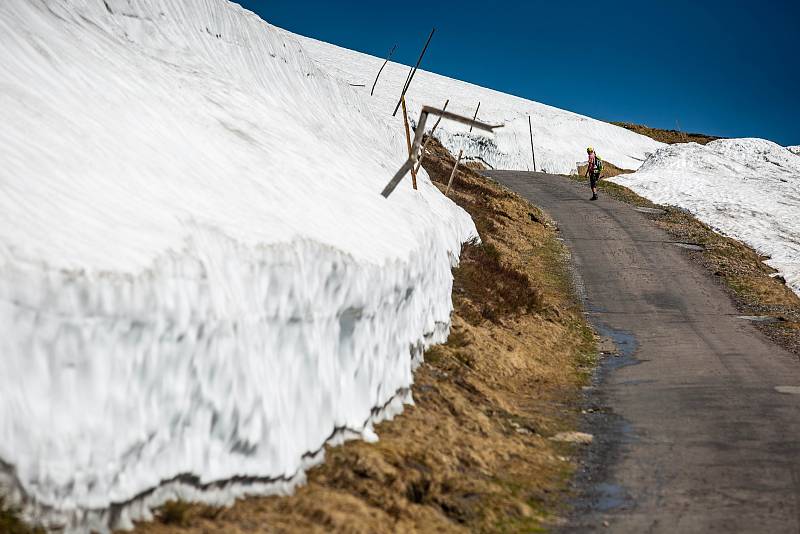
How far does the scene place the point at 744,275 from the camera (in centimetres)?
2314

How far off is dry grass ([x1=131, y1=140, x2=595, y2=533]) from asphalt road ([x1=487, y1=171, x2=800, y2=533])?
656mm

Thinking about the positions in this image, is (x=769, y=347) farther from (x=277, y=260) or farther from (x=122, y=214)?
(x=122, y=214)

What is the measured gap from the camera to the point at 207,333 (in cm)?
591

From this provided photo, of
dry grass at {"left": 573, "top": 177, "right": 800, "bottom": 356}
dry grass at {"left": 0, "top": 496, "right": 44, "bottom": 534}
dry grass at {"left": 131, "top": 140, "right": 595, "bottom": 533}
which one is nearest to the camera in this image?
dry grass at {"left": 0, "top": 496, "right": 44, "bottom": 534}

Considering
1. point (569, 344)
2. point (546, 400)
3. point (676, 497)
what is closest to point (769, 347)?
point (569, 344)

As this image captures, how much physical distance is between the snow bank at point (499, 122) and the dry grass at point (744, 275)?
23223mm

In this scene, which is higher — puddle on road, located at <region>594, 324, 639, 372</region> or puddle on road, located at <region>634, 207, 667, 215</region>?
puddle on road, located at <region>634, 207, 667, 215</region>

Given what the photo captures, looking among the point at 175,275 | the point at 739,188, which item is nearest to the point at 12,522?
the point at 175,275

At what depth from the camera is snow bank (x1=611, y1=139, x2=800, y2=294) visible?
2911 cm

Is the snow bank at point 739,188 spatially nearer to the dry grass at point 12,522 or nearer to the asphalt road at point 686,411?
the asphalt road at point 686,411

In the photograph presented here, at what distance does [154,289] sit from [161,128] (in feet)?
13.2

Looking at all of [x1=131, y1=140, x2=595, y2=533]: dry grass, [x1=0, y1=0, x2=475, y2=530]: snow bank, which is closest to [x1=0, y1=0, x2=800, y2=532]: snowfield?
[x1=0, y1=0, x2=475, y2=530]: snow bank

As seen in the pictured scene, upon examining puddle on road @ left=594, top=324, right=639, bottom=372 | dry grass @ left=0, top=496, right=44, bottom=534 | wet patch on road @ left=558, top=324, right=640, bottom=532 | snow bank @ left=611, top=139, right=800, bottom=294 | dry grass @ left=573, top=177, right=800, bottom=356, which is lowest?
dry grass @ left=0, top=496, right=44, bottom=534

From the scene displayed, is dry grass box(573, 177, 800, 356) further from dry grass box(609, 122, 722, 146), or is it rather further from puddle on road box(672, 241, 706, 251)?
dry grass box(609, 122, 722, 146)
